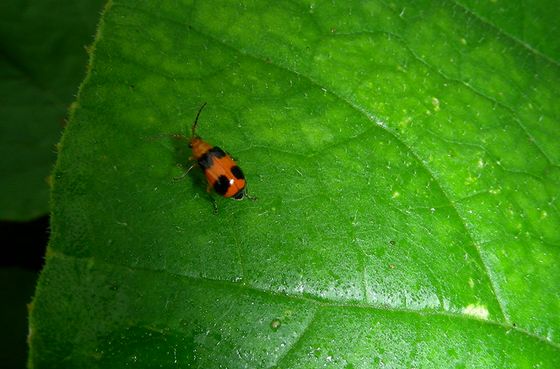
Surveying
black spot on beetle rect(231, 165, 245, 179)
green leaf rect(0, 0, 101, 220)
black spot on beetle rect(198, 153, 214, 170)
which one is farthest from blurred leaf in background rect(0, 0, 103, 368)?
black spot on beetle rect(231, 165, 245, 179)

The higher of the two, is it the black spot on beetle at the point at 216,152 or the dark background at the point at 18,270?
the black spot on beetle at the point at 216,152

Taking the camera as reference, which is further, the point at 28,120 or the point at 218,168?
the point at 28,120

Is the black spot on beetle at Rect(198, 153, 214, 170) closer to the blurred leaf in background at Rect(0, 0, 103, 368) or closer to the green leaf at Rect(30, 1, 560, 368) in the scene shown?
the green leaf at Rect(30, 1, 560, 368)

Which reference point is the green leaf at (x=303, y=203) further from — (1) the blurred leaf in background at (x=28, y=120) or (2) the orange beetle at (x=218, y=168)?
(1) the blurred leaf in background at (x=28, y=120)

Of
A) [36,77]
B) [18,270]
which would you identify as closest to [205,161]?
[18,270]

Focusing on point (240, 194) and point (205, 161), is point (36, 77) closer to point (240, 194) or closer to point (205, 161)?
point (205, 161)

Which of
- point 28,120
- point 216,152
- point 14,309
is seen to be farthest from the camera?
point 28,120

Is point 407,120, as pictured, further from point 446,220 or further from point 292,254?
point 292,254

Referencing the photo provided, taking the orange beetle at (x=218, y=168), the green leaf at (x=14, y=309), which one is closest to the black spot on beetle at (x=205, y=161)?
the orange beetle at (x=218, y=168)
